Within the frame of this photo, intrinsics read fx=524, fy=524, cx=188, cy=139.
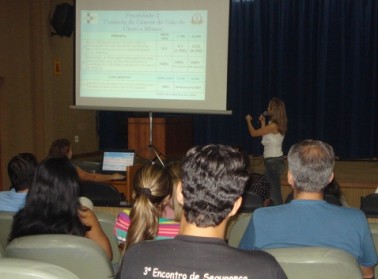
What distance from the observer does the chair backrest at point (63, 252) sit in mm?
1775

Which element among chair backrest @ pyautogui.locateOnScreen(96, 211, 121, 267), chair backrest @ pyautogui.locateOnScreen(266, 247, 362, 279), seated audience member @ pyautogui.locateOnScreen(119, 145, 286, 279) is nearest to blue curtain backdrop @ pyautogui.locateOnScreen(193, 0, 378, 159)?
chair backrest @ pyautogui.locateOnScreen(96, 211, 121, 267)

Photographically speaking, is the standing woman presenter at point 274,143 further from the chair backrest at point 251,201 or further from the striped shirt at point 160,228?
the striped shirt at point 160,228

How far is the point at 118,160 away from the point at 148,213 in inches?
103

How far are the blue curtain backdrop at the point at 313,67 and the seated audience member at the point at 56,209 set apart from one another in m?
7.30

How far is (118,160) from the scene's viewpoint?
184 inches

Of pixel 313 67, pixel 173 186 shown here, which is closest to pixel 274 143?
pixel 173 186

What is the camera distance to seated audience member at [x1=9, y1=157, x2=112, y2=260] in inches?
92.7

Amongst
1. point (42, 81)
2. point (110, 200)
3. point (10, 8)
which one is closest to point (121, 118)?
point (42, 81)

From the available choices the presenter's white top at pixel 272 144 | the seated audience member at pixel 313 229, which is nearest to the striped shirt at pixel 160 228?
the seated audience member at pixel 313 229

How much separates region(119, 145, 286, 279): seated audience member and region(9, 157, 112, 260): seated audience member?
3.92ft

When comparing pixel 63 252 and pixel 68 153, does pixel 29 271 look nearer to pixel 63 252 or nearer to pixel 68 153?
pixel 63 252

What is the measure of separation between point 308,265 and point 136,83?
3.74 m

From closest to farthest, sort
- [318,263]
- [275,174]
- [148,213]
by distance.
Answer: [318,263]
[148,213]
[275,174]

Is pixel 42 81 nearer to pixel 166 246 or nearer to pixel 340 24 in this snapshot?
pixel 340 24
